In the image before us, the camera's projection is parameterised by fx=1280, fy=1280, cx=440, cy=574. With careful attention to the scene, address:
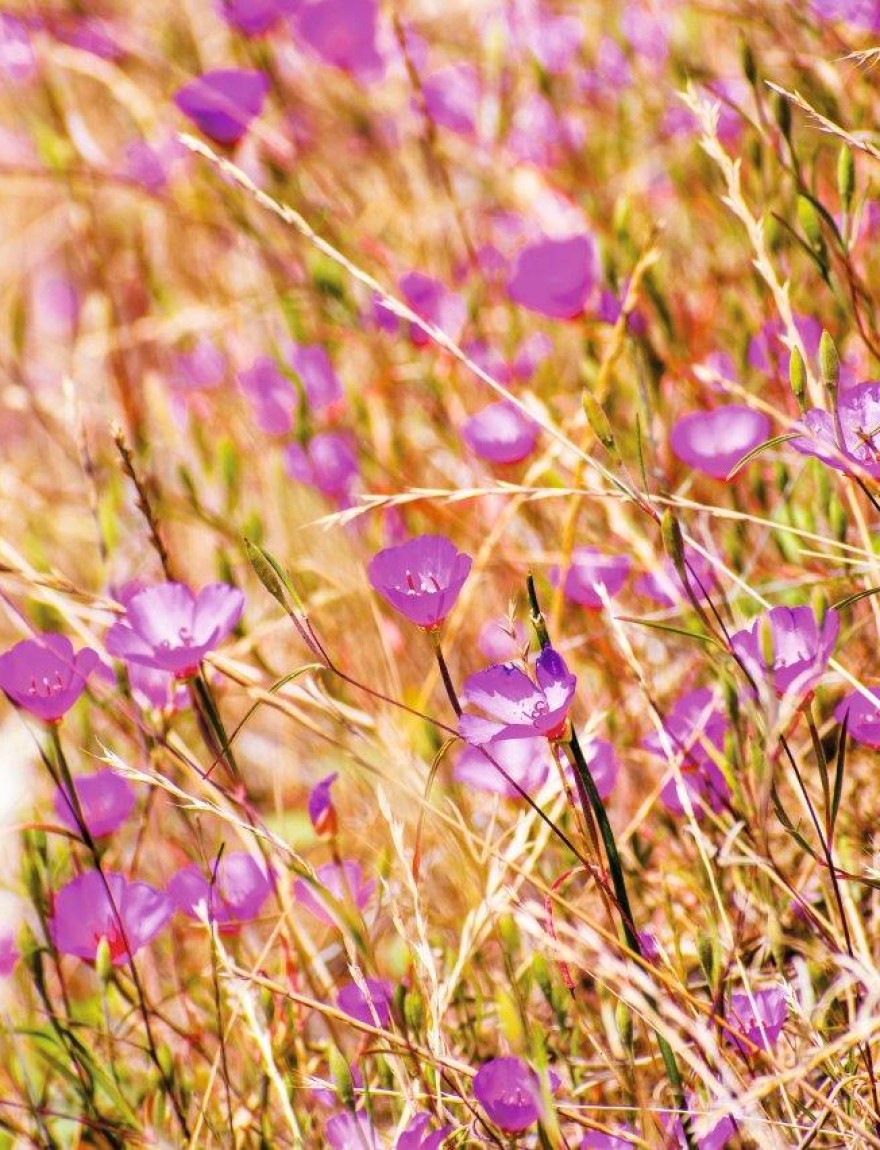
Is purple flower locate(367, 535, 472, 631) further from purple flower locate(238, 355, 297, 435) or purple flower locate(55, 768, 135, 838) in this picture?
purple flower locate(238, 355, 297, 435)

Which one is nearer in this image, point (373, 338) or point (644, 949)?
point (644, 949)

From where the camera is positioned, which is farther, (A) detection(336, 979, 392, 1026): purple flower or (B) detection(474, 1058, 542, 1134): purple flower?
(A) detection(336, 979, 392, 1026): purple flower

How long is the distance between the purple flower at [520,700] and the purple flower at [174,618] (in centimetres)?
20

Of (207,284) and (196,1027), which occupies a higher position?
(207,284)

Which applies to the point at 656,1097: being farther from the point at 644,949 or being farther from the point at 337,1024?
the point at 337,1024

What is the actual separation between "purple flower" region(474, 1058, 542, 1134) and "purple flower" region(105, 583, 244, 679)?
1.13 ft

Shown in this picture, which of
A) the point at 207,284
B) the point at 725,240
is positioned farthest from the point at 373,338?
the point at 207,284

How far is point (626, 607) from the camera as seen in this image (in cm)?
145

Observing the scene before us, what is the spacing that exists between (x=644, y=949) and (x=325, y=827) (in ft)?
0.89

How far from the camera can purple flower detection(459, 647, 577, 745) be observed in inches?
29.6

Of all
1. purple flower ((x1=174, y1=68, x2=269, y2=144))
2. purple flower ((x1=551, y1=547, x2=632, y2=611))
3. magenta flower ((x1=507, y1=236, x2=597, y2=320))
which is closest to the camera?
purple flower ((x1=551, y1=547, x2=632, y2=611))

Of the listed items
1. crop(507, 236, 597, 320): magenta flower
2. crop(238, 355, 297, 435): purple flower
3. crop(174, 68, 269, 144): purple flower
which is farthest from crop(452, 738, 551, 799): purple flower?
crop(174, 68, 269, 144): purple flower

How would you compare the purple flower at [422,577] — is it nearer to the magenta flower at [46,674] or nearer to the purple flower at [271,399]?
the magenta flower at [46,674]

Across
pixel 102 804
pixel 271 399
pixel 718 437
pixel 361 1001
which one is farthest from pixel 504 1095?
pixel 271 399
